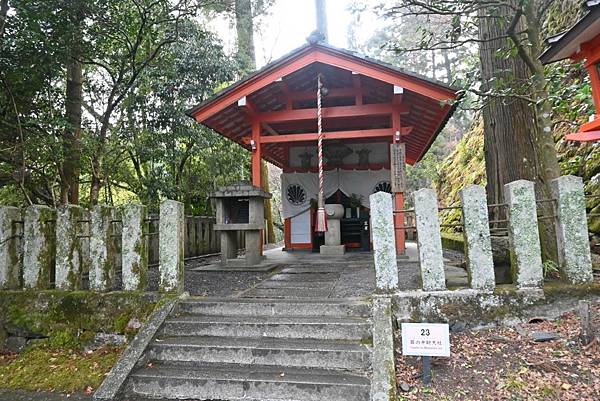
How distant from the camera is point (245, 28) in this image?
1473cm

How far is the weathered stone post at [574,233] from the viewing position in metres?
3.84

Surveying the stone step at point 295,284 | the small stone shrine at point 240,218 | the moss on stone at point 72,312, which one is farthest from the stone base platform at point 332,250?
the moss on stone at point 72,312

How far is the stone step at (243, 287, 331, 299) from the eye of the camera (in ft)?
15.1

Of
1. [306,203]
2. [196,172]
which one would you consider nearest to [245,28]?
[196,172]

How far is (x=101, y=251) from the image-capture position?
14.6 feet

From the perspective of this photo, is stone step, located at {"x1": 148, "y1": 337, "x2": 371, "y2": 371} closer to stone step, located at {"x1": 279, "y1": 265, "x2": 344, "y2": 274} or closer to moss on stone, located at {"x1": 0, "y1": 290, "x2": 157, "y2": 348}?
moss on stone, located at {"x1": 0, "y1": 290, "x2": 157, "y2": 348}

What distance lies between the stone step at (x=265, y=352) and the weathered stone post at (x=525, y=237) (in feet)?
6.30

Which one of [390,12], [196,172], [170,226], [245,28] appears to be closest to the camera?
[170,226]

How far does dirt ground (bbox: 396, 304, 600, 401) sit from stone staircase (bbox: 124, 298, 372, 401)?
0.49 m

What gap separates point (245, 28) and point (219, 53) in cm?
452

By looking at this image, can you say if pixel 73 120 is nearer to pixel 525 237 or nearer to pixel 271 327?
pixel 271 327

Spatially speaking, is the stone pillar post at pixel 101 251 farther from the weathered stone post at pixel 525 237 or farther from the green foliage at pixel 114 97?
the weathered stone post at pixel 525 237

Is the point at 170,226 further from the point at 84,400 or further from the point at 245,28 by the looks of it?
the point at 245,28

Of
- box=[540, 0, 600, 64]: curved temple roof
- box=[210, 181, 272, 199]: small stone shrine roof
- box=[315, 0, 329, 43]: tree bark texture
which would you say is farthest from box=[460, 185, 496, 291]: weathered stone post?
box=[315, 0, 329, 43]: tree bark texture
